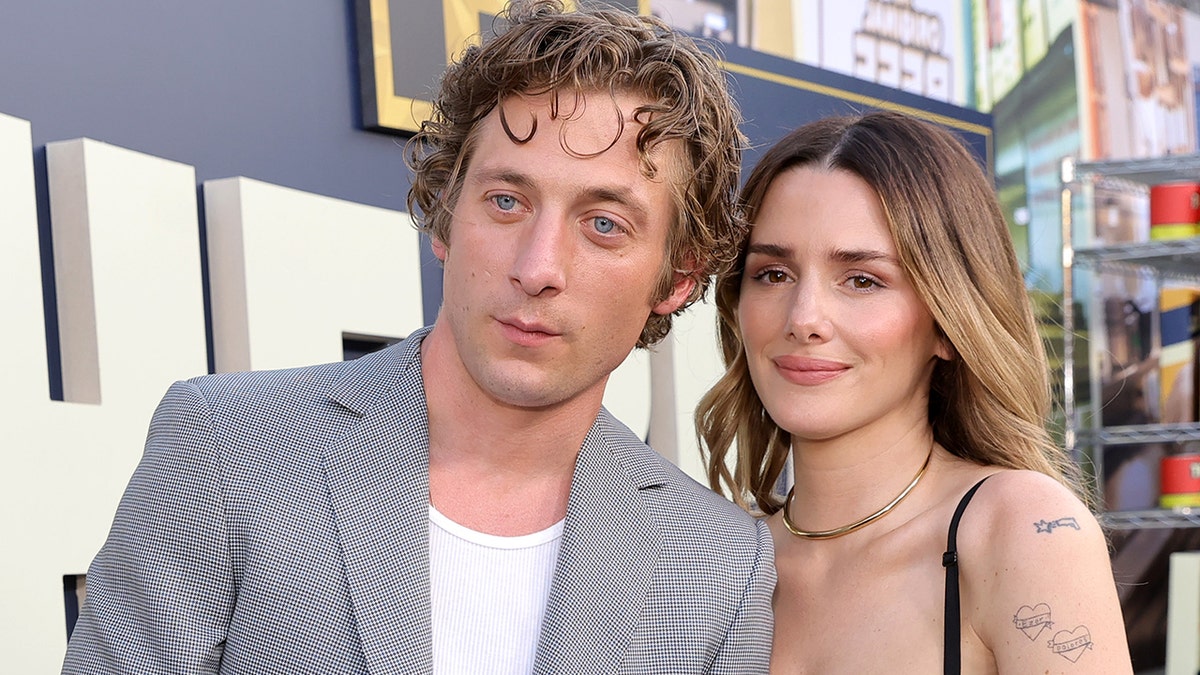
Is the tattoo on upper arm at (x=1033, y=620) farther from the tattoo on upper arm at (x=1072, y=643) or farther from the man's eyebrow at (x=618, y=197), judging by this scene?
the man's eyebrow at (x=618, y=197)

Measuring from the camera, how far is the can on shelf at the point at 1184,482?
5332 mm

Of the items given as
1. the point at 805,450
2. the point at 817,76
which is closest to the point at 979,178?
the point at 805,450

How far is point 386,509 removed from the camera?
1829 mm

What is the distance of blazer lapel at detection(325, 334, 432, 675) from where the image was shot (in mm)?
1756

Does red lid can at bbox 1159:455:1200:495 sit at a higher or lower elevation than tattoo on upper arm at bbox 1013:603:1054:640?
lower

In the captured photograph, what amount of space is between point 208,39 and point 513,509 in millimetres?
1464

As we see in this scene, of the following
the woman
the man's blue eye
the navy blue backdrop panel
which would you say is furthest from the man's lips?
the navy blue backdrop panel

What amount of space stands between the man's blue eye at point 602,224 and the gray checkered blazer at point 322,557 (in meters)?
0.34

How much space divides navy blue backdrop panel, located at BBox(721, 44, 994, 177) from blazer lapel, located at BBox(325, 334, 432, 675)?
252 cm

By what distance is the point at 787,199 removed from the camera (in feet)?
7.59

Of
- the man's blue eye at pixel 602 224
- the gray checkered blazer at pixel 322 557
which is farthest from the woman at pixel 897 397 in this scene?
the man's blue eye at pixel 602 224

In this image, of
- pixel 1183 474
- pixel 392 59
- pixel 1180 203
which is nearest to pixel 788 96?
pixel 1180 203

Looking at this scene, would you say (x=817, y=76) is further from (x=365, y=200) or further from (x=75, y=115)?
(x=75, y=115)

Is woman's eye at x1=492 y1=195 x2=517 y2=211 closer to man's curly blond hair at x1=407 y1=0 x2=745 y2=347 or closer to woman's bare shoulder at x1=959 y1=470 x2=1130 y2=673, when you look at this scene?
man's curly blond hair at x1=407 y1=0 x2=745 y2=347
